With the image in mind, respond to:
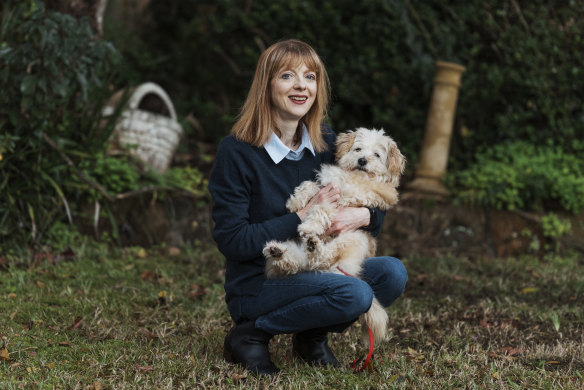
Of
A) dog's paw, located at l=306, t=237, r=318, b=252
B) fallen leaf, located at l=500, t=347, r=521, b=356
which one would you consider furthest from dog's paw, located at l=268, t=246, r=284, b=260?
fallen leaf, located at l=500, t=347, r=521, b=356

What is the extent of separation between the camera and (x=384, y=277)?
3.13m

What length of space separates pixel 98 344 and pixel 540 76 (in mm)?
5359

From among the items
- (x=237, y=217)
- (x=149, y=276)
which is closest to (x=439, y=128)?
(x=149, y=276)

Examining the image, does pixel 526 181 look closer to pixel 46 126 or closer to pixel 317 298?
pixel 317 298

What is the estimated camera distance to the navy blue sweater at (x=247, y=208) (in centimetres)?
299

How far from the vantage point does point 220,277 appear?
4957mm

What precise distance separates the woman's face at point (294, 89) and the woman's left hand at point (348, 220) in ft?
1.77

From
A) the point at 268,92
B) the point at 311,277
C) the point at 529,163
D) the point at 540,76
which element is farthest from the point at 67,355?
the point at 540,76

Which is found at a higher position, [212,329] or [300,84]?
[300,84]

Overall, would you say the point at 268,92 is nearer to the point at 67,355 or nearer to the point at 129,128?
the point at 67,355

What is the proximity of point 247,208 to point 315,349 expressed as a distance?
0.79 meters

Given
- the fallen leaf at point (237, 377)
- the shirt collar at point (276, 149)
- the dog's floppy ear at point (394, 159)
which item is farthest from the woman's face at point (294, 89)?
the fallen leaf at point (237, 377)

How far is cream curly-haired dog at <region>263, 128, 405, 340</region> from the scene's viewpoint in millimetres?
2980

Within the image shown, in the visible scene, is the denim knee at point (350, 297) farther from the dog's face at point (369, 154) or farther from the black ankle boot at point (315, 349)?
the dog's face at point (369, 154)
